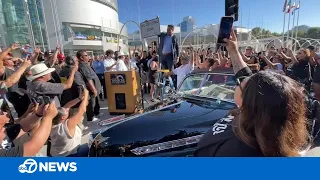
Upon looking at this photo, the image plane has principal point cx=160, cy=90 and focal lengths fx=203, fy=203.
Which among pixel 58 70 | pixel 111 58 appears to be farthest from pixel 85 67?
pixel 111 58

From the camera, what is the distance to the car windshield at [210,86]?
263 cm

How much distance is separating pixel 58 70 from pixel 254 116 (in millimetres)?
4983

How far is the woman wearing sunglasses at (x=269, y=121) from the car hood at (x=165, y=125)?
3.28 ft

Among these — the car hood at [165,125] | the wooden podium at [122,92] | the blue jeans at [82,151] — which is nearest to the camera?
the car hood at [165,125]

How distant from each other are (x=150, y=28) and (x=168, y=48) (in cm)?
80

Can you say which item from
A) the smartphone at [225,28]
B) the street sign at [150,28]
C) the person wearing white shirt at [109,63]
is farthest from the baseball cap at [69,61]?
the smartphone at [225,28]

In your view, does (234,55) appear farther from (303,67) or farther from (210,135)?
(303,67)

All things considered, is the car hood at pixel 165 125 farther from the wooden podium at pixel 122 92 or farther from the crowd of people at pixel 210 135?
the wooden podium at pixel 122 92

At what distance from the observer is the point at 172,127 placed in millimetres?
2102

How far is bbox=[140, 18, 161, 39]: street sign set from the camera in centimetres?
584

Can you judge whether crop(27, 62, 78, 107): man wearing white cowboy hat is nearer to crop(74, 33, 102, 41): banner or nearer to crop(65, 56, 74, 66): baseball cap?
crop(65, 56, 74, 66): baseball cap
